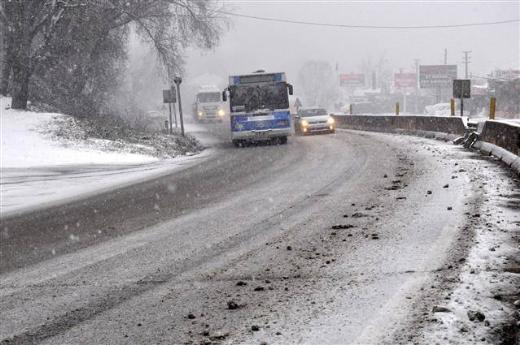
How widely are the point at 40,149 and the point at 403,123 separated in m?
16.4

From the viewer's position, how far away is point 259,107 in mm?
22469

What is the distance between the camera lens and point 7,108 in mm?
23875

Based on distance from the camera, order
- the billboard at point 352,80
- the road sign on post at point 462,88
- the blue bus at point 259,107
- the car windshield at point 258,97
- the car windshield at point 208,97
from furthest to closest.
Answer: the billboard at point 352,80 → the car windshield at point 208,97 → the road sign on post at point 462,88 → the car windshield at point 258,97 → the blue bus at point 259,107

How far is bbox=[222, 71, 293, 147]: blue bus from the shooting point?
2222 cm

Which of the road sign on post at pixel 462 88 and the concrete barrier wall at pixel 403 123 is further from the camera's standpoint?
the road sign on post at pixel 462 88

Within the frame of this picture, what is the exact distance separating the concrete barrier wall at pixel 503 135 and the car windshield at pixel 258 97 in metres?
8.87

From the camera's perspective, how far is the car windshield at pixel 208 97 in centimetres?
5611

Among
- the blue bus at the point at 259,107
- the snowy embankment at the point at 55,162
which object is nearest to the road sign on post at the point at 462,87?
the blue bus at the point at 259,107

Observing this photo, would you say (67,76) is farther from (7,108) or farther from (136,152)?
(136,152)

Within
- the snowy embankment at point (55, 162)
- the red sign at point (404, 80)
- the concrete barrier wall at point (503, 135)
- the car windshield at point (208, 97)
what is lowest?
the snowy embankment at point (55, 162)

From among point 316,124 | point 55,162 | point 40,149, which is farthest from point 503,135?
point 316,124

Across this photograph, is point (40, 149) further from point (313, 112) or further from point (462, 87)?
point (462, 87)

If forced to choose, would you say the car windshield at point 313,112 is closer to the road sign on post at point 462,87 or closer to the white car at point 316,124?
the white car at point 316,124

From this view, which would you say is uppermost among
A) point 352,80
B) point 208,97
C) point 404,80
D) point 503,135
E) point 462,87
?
point 352,80
